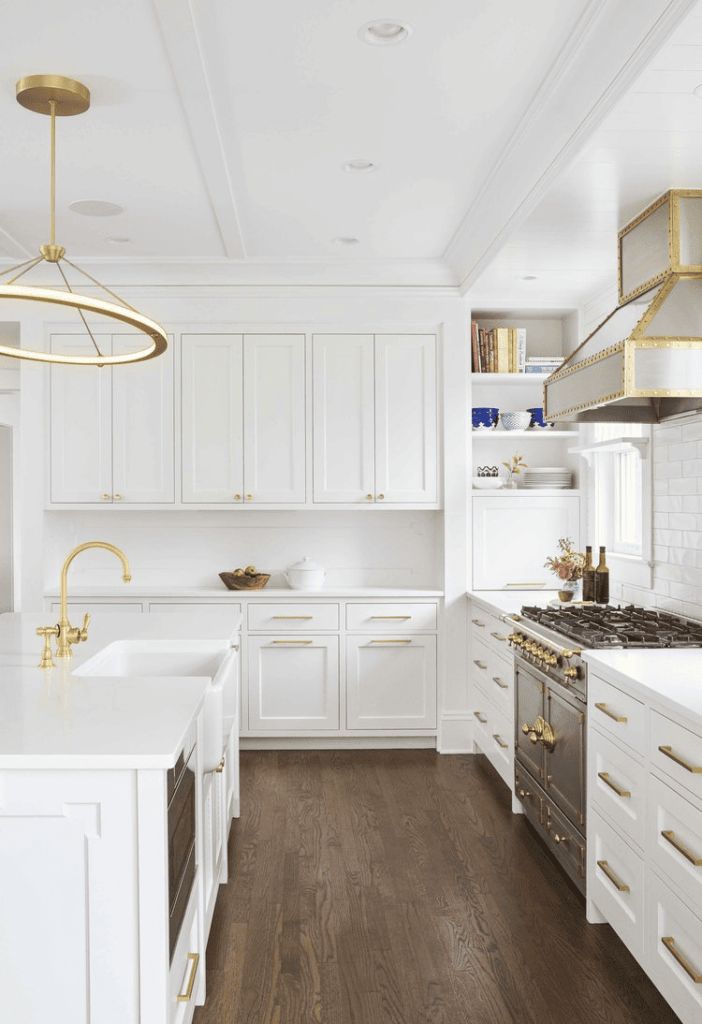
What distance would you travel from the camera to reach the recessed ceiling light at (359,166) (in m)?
3.29

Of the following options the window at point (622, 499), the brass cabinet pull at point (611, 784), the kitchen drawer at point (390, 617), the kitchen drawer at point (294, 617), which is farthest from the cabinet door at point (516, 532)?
the brass cabinet pull at point (611, 784)

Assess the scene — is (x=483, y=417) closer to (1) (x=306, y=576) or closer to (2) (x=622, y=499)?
(2) (x=622, y=499)

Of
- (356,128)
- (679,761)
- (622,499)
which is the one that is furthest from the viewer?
(622,499)

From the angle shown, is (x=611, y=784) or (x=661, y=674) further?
(x=611, y=784)

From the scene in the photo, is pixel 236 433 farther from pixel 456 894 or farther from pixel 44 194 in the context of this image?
pixel 456 894

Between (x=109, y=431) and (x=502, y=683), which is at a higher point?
(x=109, y=431)

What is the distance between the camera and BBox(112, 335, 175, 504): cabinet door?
4.81 meters

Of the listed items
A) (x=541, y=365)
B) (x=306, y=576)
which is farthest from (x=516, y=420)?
(x=306, y=576)

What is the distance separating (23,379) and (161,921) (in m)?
3.81

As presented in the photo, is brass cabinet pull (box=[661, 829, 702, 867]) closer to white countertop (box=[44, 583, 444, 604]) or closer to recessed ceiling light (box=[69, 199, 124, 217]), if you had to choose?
white countertop (box=[44, 583, 444, 604])

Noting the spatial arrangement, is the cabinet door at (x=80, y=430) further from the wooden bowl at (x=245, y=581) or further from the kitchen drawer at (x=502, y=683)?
the kitchen drawer at (x=502, y=683)

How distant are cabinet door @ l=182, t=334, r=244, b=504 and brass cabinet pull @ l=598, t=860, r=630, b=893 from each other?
2868 millimetres

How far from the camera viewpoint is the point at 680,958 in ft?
6.70

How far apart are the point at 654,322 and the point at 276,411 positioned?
7.96 ft
